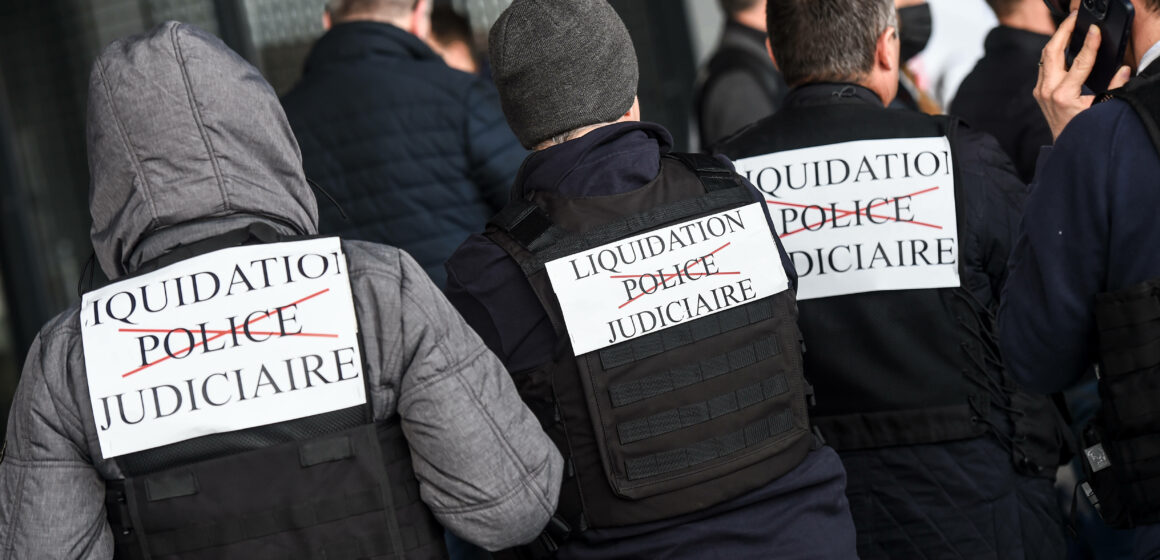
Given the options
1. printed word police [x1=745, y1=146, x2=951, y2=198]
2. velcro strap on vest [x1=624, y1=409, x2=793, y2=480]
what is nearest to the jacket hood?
velcro strap on vest [x1=624, y1=409, x2=793, y2=480]

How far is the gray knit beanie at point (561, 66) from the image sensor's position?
6.81ft

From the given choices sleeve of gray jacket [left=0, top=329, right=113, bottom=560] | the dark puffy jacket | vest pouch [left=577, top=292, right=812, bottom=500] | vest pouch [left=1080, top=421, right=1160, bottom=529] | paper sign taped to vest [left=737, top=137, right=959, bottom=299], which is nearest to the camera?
sleeve of gray jacket [left=0, top=329, right=113, bottom=560]

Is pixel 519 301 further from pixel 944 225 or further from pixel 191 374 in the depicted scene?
pixel 944 225

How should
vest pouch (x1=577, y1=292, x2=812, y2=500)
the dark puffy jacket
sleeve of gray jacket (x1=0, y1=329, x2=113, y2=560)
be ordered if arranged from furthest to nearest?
the dark puffy jacket, vest pouch (x1=577, y1=292, x2=812, y2=500), sleeve of gray jacket (x1=0, y1=329, x2=113, y2=560)

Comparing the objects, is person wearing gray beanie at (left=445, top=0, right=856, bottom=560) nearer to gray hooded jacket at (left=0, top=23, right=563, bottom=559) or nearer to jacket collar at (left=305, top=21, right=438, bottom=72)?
gray hooded jacket at (left=0, top=23, right=563, bottom=559)

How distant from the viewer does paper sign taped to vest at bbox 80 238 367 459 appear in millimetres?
1738

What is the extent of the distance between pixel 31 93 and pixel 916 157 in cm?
476

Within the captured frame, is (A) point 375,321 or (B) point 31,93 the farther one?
(B) point 31,93

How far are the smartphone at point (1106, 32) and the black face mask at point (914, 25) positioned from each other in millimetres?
1493

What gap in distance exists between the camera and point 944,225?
8.13 feet

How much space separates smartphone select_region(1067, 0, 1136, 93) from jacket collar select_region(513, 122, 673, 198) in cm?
78

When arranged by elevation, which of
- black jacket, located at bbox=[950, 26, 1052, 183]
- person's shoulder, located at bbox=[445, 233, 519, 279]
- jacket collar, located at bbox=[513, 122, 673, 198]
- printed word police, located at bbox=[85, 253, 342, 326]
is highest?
jacket collar, located at bbox=[513, 122, 673, 198]

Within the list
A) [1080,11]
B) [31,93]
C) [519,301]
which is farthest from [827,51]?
[31,93]

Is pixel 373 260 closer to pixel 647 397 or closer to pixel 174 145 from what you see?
pixel 174 145
